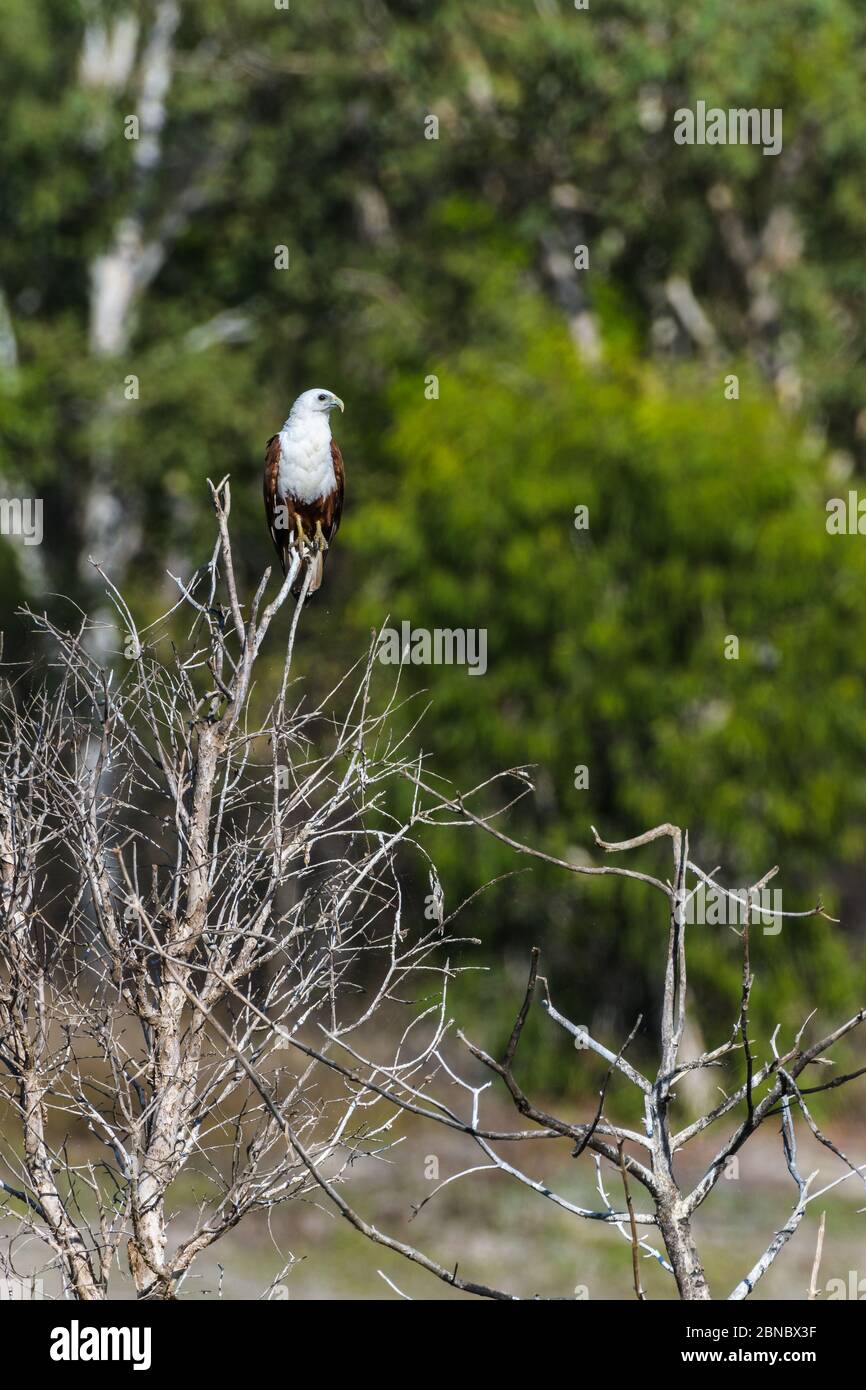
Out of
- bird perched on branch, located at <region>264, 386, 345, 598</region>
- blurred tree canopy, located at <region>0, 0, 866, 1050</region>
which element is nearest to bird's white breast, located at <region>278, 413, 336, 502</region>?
Answer: bird perched on branch, located at <region>264, 386, 345, 598</region>

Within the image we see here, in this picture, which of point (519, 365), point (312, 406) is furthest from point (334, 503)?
point (519, 365)

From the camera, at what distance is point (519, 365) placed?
69.5 feet

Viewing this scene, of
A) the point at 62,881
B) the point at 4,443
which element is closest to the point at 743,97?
the point at 4,443

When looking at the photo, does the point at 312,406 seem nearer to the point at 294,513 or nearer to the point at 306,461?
the point at 306,461

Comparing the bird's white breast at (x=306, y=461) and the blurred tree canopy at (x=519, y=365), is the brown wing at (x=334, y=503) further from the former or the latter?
the blurred tree canopy at (x=519, y=365)

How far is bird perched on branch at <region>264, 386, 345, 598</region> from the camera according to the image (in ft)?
25.6

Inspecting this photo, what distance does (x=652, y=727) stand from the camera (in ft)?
59.8

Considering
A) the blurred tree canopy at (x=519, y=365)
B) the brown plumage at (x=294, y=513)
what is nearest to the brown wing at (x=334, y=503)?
the brown plumage at (x=294, y=513)

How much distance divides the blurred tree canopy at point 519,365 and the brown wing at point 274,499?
876 centimetres

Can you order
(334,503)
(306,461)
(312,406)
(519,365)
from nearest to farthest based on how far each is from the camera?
(306,461)
(312,406)
(334,503)
(519,365)

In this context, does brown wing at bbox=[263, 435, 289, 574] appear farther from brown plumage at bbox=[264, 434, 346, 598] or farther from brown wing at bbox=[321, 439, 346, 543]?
brown wing at bbox=[321, 439, 346, 543]

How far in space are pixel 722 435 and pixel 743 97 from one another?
247 inches

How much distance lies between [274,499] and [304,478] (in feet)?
1.00

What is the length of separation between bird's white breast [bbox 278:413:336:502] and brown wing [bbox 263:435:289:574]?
0.08m
